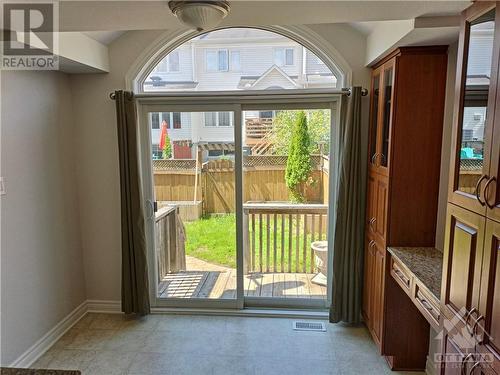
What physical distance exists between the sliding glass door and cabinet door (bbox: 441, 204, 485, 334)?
5.39 ft

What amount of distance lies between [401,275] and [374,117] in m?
1.28

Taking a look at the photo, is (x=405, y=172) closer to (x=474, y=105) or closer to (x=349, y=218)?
(x=349, y=218)

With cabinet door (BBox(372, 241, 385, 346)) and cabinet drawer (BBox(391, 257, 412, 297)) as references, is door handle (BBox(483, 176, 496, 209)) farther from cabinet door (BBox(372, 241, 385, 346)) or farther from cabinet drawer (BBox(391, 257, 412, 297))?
cabinet door (BBox(372, 241, 385, 346))

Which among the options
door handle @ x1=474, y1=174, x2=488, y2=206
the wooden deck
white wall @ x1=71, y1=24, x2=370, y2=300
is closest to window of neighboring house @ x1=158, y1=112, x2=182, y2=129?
white wall @ x1=71, y1=24, x2=370, y2=300

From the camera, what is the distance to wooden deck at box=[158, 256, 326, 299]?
3461 millimetres

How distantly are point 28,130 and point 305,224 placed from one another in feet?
8.27

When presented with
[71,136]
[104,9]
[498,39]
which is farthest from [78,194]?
[498,39]

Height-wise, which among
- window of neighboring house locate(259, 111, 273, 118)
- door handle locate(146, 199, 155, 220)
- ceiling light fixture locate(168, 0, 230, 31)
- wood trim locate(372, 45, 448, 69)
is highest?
wood trim locate(372, 45, 448, 69)

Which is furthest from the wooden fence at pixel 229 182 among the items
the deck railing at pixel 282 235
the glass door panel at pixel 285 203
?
the deck railing at pixel 282 235

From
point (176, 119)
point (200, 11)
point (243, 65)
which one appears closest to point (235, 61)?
point (243, 65)

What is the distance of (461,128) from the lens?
5.11ft

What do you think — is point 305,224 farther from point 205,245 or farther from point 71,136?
point 71,136

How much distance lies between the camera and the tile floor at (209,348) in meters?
2.61

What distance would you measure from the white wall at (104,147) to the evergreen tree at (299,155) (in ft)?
1.85
